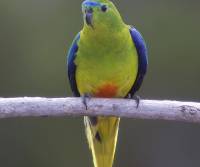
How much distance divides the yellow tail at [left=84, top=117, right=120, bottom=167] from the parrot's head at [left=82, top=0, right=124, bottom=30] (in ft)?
2.74

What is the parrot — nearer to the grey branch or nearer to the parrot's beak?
the parrot's beak

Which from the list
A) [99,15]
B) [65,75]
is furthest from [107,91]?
[65,75]

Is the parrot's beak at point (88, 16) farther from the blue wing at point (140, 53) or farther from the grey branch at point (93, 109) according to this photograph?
the grey branch at point (93, 109)

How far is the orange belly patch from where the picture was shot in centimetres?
574

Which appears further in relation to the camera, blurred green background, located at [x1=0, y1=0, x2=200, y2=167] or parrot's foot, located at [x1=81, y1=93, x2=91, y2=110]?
blurred green background, located at [x1=0, y1=0, x2=200, y2=167]

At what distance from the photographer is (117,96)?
19.2 feet

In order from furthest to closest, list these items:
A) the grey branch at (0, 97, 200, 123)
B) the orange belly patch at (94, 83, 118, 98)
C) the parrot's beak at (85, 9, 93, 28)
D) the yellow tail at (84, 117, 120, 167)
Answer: the yellow tail at (84, 117, 120, 167), the orange belly patch at (94, 83, 118, 98), the parrot's beak at (85, 9, 93, 28), the grey branch at (0, 97, 200, 123)

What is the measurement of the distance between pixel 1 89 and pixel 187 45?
236 cm

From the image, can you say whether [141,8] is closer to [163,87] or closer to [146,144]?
[163,87]

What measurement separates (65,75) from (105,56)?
2.98 m

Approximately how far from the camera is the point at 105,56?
18.8ft

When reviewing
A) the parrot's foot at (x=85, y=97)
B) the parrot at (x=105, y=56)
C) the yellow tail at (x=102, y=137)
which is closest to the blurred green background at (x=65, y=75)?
the yellow tail at (x=102, y=137)

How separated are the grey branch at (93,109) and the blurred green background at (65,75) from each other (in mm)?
3169

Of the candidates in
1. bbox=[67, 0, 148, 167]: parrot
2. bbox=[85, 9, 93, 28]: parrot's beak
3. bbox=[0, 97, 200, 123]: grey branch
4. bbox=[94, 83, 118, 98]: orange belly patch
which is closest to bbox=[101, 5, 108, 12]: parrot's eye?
bbox=[67, 0, 148, 167]: parrot
